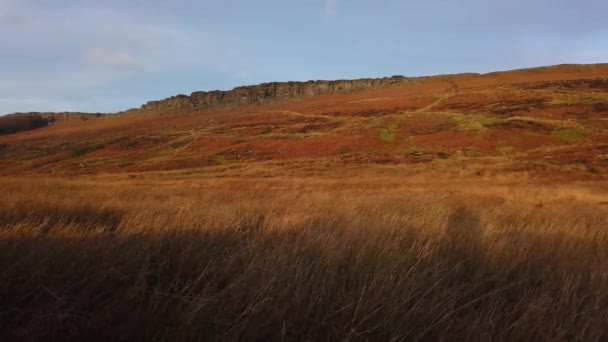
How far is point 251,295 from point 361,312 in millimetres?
713

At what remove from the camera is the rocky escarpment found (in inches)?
4218

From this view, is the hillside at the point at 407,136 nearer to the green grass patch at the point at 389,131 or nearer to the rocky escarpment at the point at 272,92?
the green grass patch at the point at 389,131

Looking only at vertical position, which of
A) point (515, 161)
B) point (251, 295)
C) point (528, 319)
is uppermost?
point (251, 295)

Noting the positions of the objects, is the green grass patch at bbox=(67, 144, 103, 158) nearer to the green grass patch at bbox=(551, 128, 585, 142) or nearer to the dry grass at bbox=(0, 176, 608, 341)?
the green grass patch at bbox=(551, 128, 585, 142)

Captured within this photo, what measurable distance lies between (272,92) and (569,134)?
84916mm

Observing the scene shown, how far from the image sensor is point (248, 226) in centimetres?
498

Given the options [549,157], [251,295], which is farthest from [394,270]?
[549,157]

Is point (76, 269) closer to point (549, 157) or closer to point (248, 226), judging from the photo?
point (248, 226)

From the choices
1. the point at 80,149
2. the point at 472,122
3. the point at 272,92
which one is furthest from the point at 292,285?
the point at 272,92

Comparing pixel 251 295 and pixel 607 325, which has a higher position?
pixel 251 295

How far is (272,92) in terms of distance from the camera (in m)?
116

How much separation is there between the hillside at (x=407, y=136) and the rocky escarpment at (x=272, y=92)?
2299cm

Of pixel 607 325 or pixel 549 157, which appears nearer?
pixel 607 325

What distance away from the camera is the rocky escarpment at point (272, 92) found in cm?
10714
